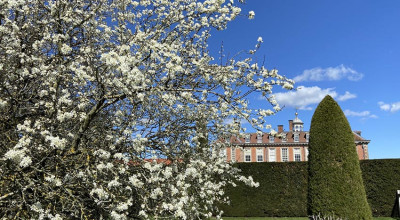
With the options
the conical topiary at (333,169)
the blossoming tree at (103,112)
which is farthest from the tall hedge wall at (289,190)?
the blossoming tree at (103,112)

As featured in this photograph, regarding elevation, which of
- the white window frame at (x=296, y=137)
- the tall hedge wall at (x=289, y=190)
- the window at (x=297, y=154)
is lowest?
the tall hedge wall at (x=289, y=190)

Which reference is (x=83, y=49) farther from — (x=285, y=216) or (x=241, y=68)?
(x=285, y=216)

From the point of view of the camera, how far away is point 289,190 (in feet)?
47.9

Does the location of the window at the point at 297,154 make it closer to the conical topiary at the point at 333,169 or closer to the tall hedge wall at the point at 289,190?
the tall hedge wall at the point at 289,190

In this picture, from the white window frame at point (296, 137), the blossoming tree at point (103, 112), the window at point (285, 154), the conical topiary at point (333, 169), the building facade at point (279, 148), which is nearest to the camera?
the blossoming tree at point (103, 112)

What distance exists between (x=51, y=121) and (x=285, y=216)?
42.2 feet

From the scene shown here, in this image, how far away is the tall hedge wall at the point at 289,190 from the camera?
45.5ft

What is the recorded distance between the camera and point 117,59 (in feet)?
11.8

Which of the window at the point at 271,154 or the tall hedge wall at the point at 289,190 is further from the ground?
the window at the point at 271,154

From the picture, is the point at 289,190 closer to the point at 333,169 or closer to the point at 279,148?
the point at 333,169

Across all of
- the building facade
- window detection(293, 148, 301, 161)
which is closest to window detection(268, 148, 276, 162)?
the building facade

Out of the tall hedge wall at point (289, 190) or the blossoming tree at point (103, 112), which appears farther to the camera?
the tall hedge wall at point (289, 190)

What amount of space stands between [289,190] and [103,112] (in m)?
11.5

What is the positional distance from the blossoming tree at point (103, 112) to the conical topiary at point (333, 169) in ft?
13.3
